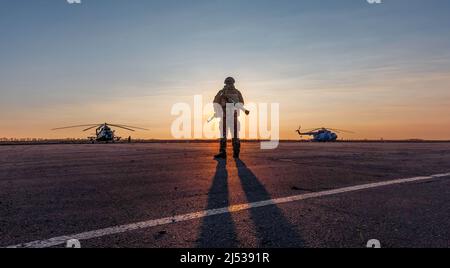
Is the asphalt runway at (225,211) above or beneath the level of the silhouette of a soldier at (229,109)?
beneath

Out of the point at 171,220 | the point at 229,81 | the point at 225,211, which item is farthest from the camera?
the point at 229,81

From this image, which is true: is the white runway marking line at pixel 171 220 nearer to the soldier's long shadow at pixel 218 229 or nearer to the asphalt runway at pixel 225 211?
the asphalt runway at pixel 225 211

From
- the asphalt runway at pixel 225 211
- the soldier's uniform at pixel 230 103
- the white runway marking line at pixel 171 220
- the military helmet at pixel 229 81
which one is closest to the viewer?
the white runway marking line at pixel 171 220

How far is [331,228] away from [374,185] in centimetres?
279

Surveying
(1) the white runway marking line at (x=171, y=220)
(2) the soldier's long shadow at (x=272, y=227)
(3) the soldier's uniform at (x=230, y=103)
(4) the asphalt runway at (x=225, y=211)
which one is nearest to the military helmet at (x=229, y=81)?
(3) the soldier's uniform at (x=230, y=103)

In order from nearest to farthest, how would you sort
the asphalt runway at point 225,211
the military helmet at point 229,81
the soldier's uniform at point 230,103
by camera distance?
the asphalt runway at point 225,211 < the soldier's uniform at point 230,103 < the military helmet at point 229,81

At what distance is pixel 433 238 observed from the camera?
294cm

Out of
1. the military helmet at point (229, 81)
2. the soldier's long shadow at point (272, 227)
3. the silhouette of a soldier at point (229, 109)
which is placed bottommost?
the soldier's long shadow at point (272, 227)

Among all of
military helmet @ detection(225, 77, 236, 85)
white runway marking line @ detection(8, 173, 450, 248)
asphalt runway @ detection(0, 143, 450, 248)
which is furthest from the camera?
military helmet @ detection(225, 77, 236, 85)

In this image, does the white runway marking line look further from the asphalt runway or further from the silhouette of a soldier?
Result: the silhouette of a soldier

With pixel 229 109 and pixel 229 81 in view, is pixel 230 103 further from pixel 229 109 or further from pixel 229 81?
pixel 229 81

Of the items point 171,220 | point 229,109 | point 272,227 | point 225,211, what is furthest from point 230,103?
point 272,227

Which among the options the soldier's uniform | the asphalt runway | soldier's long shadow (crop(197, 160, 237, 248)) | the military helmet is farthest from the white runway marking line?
the military helmet

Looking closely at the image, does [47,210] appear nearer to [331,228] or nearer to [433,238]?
[331,228]
